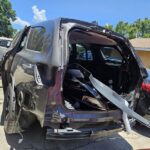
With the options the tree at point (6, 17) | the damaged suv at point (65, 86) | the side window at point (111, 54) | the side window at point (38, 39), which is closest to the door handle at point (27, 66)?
the damaged suv at point (65, 86)

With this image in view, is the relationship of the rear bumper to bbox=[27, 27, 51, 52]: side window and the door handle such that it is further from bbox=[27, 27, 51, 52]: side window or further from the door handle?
bbox=[27, 27, 51, 52]: side window

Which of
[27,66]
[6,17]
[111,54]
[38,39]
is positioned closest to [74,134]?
[27,66]

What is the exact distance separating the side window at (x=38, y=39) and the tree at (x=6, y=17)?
Answer: 42.8 m

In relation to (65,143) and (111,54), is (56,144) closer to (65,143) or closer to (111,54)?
(65,143)

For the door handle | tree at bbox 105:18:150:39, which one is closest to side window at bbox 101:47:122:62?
the door handle

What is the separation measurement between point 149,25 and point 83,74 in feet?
181

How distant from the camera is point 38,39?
4488 millimetres

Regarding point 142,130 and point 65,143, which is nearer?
point 65,143

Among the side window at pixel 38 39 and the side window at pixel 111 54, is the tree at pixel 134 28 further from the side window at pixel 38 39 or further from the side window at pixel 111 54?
the side window at pixel 38 39

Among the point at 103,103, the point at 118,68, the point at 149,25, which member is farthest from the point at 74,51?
the point at 149,25

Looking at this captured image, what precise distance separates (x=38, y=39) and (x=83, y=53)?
5.78 feet

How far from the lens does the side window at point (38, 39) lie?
4.05 meters

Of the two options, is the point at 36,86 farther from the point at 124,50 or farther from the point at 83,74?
the point at 124,50

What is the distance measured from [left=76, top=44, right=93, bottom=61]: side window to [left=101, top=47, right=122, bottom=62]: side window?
0.90 feet
